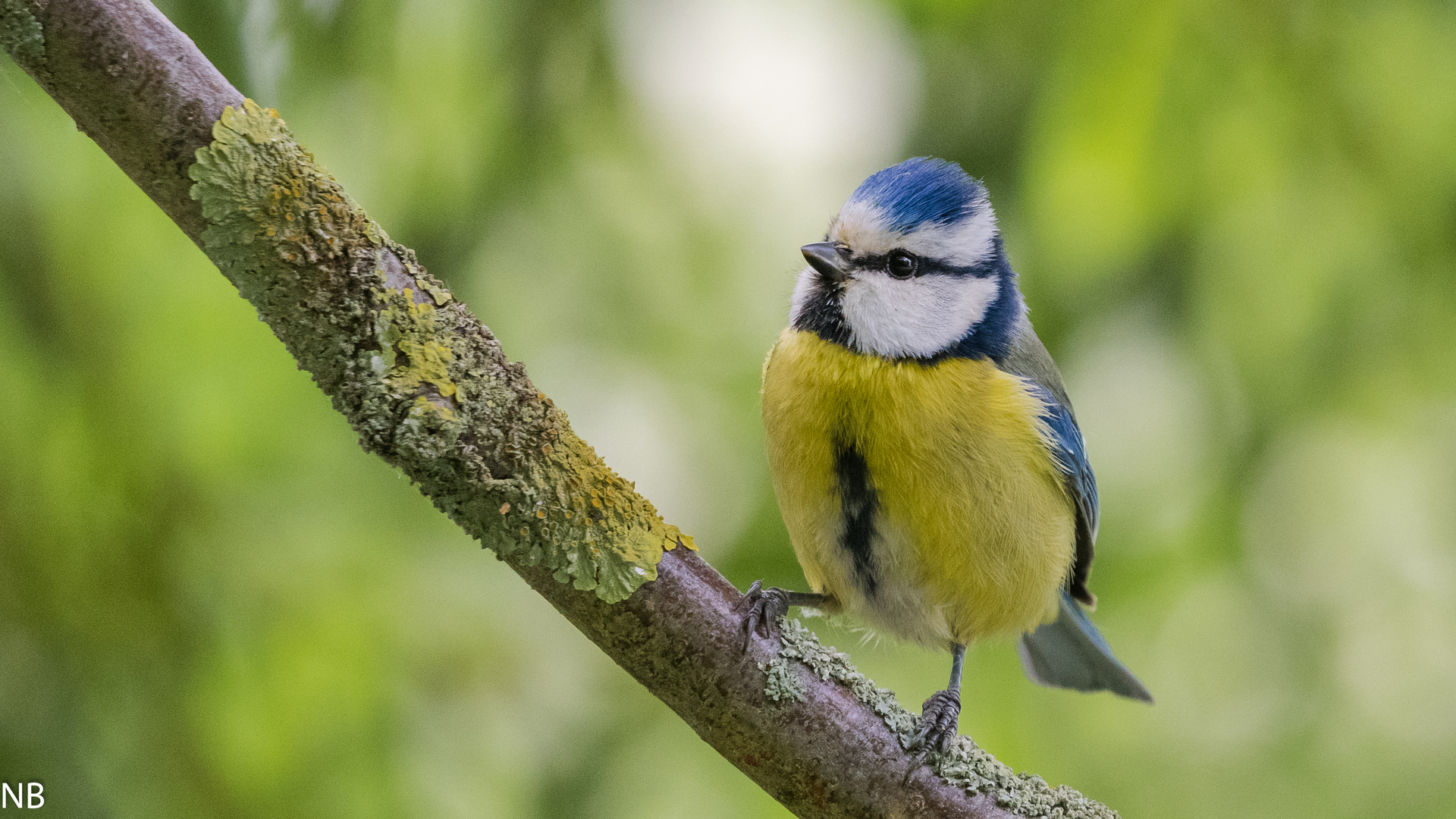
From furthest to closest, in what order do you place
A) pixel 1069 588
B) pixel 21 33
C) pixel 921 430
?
pixel 1069 588 → pixel 921 430 → pixel 21 33

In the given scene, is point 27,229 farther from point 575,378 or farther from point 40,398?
point 575,378

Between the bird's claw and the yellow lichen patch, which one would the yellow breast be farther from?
the yellow lichen patch

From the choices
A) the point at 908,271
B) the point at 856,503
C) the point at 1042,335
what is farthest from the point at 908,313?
the point at 1042,335

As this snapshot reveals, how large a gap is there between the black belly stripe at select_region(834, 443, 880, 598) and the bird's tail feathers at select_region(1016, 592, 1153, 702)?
53cm

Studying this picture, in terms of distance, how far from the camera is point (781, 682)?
40.3 inches

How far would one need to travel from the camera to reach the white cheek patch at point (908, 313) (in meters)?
1.34

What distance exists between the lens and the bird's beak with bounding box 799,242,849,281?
1353mm

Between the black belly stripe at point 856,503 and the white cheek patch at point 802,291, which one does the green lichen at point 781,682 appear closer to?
the black belly stripe at point 856,503

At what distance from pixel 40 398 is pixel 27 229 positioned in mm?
242
